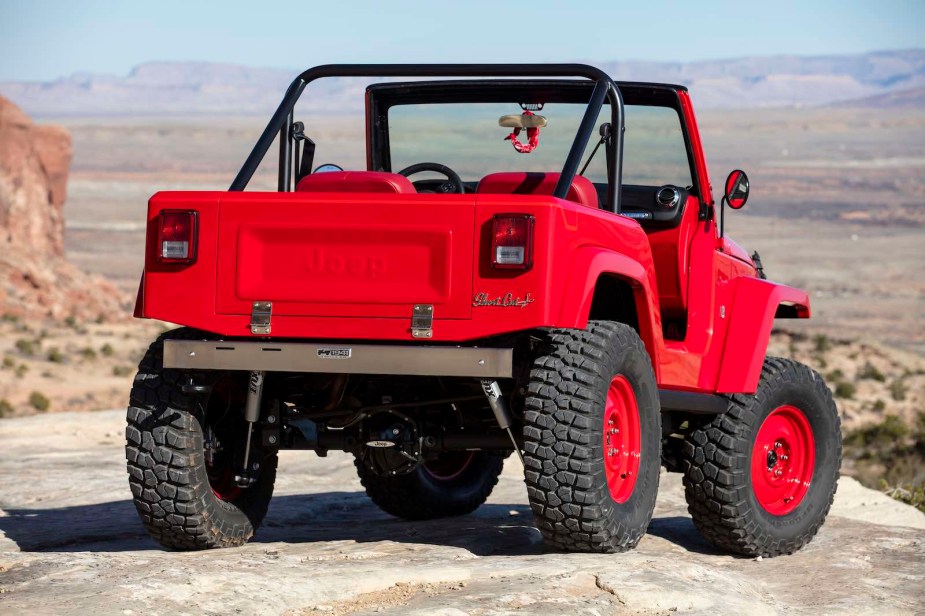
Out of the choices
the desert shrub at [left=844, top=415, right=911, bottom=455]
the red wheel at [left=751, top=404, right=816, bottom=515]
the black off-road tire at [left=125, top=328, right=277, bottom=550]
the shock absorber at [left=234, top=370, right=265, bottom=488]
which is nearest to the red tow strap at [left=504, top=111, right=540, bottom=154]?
the red wheel at [left=751, top=404, right=816, bottom=515]

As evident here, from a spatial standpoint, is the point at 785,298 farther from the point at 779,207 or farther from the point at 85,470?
the point at 779,207

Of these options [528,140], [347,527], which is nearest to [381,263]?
[528,140]

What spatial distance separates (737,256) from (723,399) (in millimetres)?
945

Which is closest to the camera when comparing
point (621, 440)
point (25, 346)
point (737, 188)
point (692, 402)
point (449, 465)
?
point (621, 440)

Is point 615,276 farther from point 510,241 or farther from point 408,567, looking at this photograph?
point 408,567

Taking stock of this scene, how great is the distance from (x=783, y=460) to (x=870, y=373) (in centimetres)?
2006

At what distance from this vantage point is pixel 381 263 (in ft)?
18.6

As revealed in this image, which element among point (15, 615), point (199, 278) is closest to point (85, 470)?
point (199, 278)

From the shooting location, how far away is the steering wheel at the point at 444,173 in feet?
23.1

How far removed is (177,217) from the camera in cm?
585

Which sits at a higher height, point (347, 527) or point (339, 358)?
point (339, 358)

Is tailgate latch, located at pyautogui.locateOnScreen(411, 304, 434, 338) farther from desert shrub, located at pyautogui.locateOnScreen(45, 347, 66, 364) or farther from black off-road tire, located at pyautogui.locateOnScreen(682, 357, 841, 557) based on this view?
desert shrub, located at pyautogui.locateOnScreen(45, 347, 66, 364)

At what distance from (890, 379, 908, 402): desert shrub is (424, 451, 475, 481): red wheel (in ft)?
56.5

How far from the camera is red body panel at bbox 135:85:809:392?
5484mm
